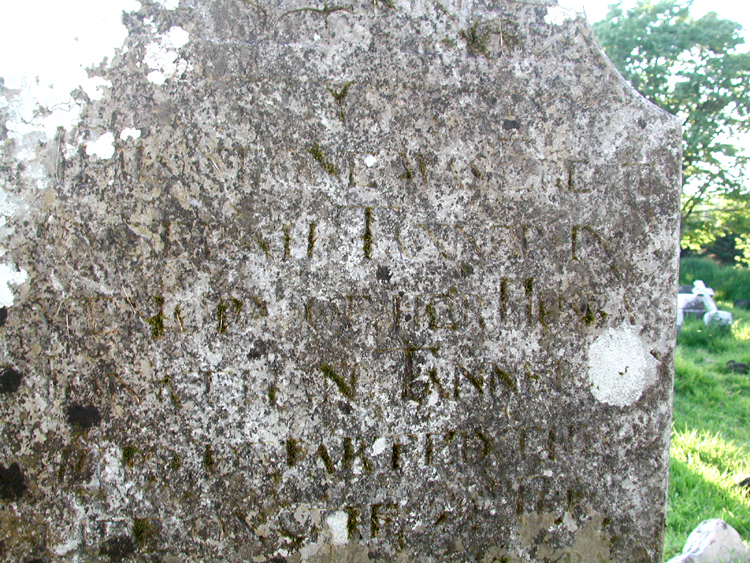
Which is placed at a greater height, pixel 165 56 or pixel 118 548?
pixel 165 56

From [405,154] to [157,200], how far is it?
72 centimetres

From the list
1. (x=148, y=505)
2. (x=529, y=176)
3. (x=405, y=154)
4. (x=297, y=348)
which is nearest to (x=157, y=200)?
(x=297, y=348)

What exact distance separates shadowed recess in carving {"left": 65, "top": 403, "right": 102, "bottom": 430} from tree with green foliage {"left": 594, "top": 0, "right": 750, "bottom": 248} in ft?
47.6

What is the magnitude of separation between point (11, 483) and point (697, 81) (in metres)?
16.0

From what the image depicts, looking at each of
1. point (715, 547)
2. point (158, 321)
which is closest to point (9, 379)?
point (158, 321)

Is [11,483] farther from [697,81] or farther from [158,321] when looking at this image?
[697,81]

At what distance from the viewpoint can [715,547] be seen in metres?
2.17

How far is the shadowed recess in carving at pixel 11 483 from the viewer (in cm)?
146

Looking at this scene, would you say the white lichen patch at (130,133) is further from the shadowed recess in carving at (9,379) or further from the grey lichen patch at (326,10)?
the shadowed recess in carving at (9,379)

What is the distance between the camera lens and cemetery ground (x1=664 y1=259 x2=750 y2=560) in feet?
9.22

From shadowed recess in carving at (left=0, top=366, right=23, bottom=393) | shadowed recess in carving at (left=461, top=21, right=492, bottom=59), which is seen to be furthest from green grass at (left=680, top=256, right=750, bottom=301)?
shadowed recess in carving at (left=0, top=366, right=23, bottom=393)

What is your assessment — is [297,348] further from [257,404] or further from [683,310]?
[683,310]

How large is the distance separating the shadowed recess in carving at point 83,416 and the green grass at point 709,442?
8.24ft

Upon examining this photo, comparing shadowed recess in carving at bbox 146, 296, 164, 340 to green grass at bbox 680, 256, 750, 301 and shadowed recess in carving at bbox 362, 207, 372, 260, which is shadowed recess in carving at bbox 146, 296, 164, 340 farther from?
green grass at bbox 680, 256, 750, 301
